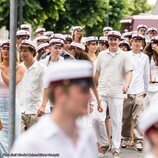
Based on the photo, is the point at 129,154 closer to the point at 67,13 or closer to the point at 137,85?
the point at 137,85

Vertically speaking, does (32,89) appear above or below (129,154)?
above

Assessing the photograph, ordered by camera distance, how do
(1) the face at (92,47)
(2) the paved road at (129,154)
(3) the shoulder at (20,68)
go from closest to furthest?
(3) the shoulder at (20,68) < (2) the paved road at (129,154) < (1) the face at (92,47)

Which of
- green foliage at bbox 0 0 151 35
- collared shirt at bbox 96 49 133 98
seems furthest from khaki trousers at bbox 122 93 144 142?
green foliage at bbox 0 0 151 35

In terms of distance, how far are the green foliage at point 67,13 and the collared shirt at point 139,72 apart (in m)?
15.4

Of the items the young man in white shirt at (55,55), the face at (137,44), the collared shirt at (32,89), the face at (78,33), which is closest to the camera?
the collared shirt at (32,89)

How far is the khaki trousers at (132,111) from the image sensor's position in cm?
1087

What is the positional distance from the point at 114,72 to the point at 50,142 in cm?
654

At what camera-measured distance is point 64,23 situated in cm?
3272

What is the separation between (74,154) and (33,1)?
957 inches

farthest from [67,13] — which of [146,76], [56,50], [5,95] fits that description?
[5,95]

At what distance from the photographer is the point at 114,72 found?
9.80 metres

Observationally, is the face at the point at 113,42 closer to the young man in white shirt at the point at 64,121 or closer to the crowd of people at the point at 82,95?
the crowd of people at the point at 82,95

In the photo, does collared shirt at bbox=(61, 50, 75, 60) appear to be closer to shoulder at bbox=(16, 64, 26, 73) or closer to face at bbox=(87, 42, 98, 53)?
face at bbox=(87, 42, 98, 53)

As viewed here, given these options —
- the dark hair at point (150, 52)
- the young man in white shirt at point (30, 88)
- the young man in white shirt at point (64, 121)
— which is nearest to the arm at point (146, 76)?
the dark hair at point (150, 52)
